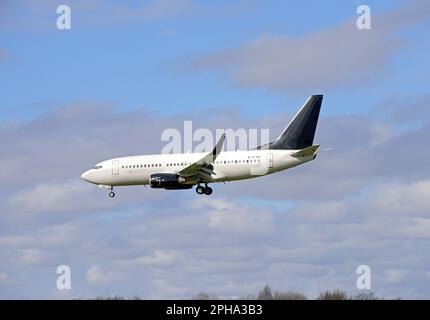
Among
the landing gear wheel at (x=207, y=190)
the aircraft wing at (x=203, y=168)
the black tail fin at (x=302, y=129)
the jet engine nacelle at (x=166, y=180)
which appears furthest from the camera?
the landing gear wheel at (x=207, y=190)

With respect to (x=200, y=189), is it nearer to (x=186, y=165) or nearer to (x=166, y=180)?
(x=186, y=165)

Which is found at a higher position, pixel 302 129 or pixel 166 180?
pixel 302 129

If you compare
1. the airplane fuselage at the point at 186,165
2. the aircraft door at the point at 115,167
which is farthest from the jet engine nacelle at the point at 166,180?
the aircraft door at the point at 115,167

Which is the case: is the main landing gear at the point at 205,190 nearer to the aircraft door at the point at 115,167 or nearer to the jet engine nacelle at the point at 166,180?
the jet engine nacelle at the point at 166,180

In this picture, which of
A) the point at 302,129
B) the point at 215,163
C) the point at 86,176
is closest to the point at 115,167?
the point at 86,176

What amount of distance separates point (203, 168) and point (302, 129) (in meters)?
12.7

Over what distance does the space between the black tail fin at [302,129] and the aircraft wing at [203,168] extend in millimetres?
7378

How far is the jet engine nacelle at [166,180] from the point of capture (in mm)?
113250

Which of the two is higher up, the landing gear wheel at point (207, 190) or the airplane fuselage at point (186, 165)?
the airplane fuselage at point (186, 165)

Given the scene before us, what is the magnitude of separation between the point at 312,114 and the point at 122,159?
22.8 metres

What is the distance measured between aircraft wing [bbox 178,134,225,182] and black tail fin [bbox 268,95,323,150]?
24.2ft

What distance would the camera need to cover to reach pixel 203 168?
113m
